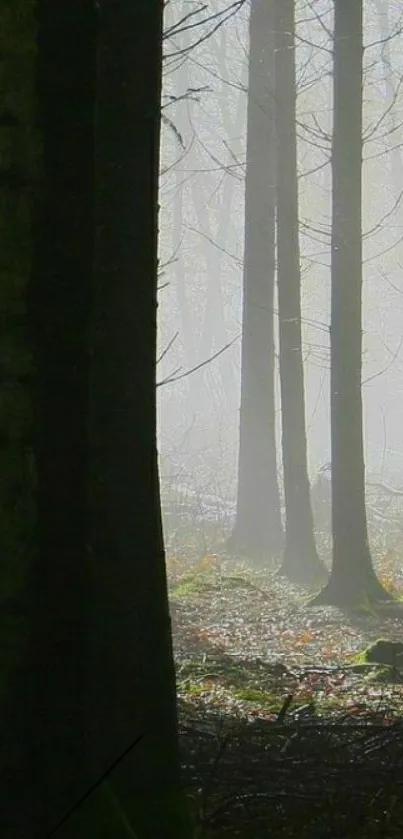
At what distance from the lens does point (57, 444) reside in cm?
322

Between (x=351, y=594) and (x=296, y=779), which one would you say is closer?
(x=296, y=779)

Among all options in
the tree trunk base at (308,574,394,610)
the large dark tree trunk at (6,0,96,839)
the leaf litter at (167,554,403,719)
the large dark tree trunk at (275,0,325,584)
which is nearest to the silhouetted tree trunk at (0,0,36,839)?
the large dark tree trunk at (6,0,96,839)

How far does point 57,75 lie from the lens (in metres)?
3.24

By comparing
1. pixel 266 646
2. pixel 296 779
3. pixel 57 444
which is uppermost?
pixel 57 444

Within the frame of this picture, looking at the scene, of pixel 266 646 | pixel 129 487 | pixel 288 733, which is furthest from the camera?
pixel 266 646

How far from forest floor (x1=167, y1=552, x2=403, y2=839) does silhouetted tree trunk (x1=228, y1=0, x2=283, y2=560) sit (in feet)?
22.5

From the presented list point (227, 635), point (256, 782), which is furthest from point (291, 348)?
point (256, 782)

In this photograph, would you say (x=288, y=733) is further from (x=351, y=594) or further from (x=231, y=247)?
(x=231, y=247)

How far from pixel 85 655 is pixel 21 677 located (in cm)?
18

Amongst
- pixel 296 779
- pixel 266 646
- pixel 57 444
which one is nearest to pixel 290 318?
pixel 266 646

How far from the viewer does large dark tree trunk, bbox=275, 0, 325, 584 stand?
15070 millimetres

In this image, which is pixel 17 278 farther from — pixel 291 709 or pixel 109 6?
pixel 291 709

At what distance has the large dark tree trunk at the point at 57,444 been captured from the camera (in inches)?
126

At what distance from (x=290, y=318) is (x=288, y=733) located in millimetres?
10572
